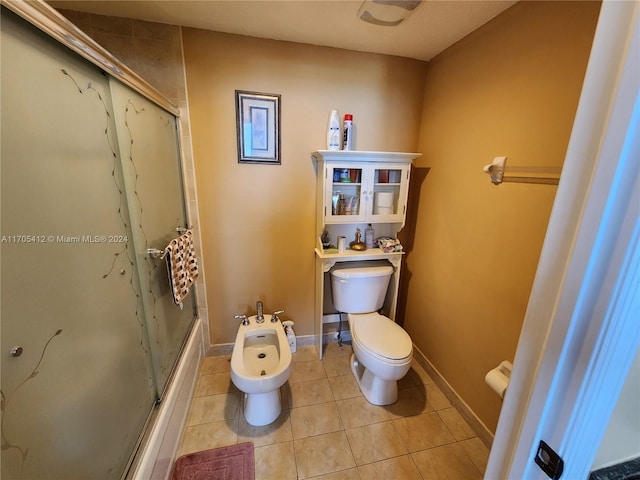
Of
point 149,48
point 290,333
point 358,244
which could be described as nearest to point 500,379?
point 358,244

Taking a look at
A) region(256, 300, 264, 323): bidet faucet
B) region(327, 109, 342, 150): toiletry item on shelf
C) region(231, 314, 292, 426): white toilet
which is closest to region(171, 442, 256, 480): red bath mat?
region(231, 314, 292, 426): white toilet

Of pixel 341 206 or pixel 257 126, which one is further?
pixel 341 206

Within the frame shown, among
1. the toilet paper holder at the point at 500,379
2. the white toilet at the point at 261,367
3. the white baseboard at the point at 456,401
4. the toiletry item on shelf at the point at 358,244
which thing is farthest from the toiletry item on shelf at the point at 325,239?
the toilet paper holder at the point at 500,379

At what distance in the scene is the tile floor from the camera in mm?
1317

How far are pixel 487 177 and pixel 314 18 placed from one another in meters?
1.21

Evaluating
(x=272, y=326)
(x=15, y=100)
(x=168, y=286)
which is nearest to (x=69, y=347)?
(x=15, y=100)

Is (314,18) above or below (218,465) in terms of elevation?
above

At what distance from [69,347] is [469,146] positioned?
1.87 m

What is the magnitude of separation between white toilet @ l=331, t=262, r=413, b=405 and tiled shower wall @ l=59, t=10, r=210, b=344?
4.41 ft

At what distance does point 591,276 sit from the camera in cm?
40

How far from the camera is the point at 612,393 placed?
17.1 inches

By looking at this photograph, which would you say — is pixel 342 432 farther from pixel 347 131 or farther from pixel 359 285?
pixel 347 131

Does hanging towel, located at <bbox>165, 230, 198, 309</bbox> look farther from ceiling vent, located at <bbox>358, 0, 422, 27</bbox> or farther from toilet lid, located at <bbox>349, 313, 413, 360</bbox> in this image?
ceiling vent, located at <bbox>358, 0, 422, 27</bbox>

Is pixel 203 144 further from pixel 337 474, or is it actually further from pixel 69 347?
pixel 337 474
